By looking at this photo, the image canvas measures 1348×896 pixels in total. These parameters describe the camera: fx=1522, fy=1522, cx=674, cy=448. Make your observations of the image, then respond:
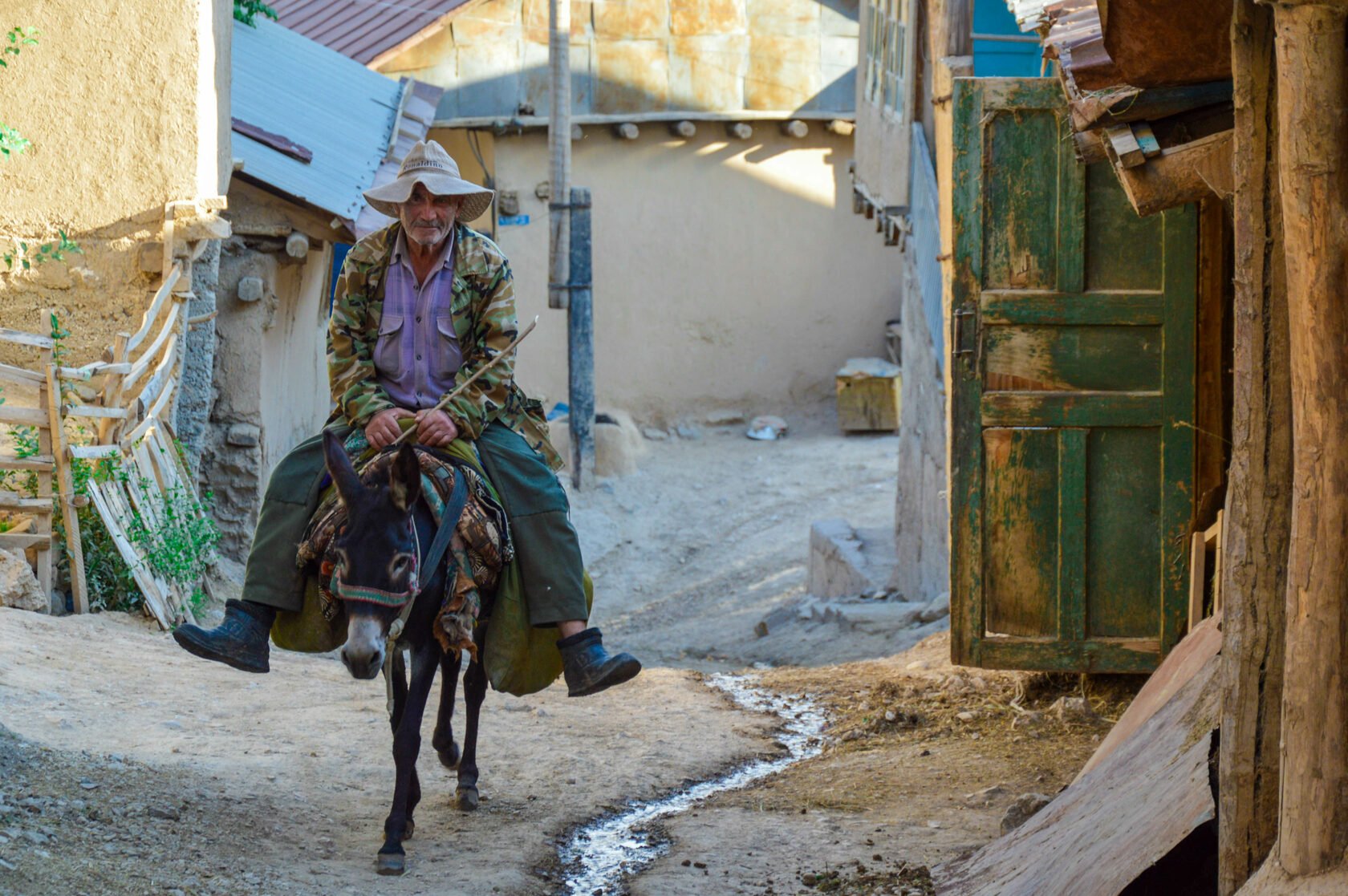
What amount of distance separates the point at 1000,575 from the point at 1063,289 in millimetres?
1175

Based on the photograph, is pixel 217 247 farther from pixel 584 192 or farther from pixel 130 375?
pixel 584 192

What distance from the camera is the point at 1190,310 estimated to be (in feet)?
19.4

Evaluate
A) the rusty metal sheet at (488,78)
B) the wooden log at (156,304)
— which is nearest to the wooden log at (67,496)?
the wooden log at (156,304)

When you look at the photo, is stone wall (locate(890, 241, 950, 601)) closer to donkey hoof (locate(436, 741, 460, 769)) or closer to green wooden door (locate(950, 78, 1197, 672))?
green wooden door (locate(950, 78, 1197, 672))

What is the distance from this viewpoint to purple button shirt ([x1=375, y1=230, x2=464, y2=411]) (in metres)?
5.05

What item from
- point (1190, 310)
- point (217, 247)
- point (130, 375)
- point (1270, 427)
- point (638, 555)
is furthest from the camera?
point (638, 555)

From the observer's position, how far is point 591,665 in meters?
4.79

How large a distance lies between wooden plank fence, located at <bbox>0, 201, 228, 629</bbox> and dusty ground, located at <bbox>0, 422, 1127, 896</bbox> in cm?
41

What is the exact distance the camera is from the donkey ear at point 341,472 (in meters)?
4.40

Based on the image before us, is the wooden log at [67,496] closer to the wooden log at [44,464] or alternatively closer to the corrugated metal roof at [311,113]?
the wooden log at [44,464]

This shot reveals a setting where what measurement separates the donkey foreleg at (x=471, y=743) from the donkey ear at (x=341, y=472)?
3.46ft

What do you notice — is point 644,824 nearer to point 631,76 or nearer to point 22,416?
point 22,416

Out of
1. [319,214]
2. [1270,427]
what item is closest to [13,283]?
[319,214]

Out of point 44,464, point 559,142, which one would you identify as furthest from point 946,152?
point 559,142
